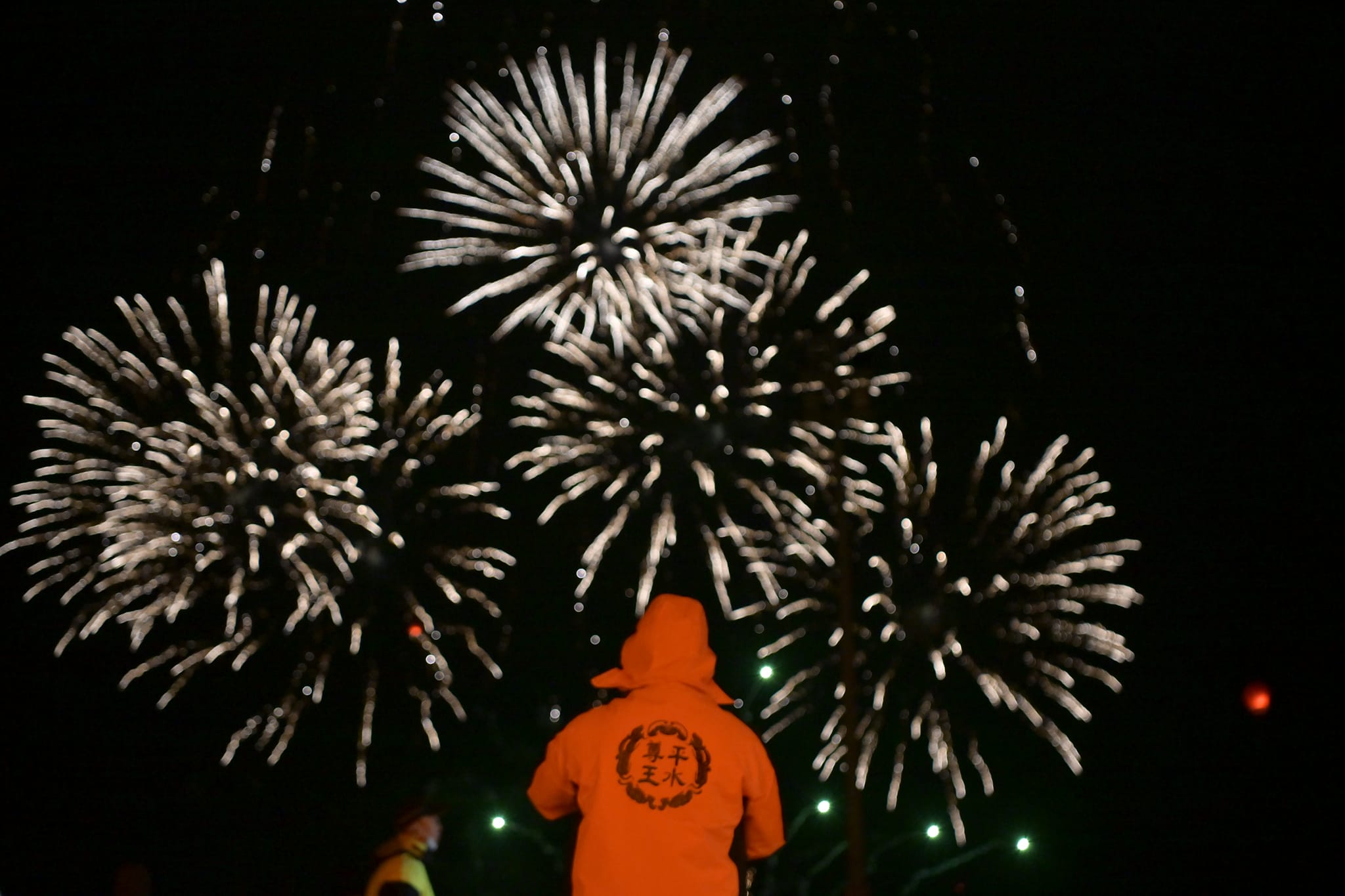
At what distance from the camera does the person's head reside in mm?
6309

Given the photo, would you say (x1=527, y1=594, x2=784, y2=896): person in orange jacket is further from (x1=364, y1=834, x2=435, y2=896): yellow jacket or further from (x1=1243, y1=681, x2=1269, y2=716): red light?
(x1=1243, y1=681, x2=1269, y2=716): red light

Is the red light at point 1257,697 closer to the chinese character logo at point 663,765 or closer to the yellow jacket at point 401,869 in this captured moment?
the yellow jacket at point 401,869

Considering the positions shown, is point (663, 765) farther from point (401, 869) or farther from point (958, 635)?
point (958, 635)

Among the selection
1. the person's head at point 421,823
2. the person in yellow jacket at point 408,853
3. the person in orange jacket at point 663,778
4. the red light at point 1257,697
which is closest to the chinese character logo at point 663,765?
the person in orange jacket at point 663,778

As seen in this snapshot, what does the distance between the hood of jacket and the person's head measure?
8.56ft

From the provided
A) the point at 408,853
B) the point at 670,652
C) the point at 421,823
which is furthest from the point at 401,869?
the point at 670,652

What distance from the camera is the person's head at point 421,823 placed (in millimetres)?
6309

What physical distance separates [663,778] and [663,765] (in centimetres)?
4

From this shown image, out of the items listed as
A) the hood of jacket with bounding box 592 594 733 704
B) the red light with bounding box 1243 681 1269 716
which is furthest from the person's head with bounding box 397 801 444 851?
the red light with bounding box 1243 681 1269 716

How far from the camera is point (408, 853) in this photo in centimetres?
620

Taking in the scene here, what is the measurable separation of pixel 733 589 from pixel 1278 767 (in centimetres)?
1127

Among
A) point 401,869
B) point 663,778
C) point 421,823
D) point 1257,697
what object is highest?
point 1257,697

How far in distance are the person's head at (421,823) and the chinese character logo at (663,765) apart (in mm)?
2768

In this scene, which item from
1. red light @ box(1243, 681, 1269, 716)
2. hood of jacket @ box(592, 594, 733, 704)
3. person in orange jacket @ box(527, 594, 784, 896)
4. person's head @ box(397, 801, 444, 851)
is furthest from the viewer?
red light @ box(1243, 681, 1269, 716)
